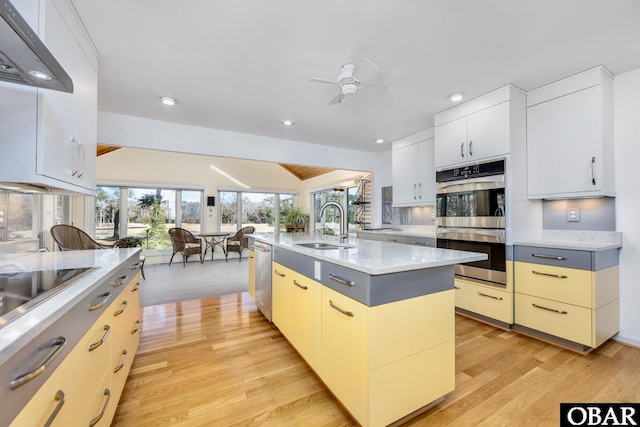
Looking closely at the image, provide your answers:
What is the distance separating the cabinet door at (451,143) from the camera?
288cm

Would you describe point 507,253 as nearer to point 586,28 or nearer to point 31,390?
point 586,28

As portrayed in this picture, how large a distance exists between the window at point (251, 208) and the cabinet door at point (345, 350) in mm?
6508

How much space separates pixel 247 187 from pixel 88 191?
19.4 ft

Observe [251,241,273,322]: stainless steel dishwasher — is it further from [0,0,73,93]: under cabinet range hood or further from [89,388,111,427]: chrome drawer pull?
[0,0,73,93]: under cabinet range hood

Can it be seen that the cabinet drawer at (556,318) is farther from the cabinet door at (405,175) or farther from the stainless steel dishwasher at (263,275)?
the stainless steel dishwasher at (263,275)

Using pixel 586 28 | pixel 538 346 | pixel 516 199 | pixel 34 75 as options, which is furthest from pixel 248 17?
pixel 538 346

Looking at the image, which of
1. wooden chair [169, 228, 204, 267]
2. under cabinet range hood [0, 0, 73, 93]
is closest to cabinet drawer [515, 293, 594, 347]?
under cabinet range hood [0, 0, 73, 93]

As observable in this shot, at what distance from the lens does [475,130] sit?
9.06ft

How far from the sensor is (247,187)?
25.2ft

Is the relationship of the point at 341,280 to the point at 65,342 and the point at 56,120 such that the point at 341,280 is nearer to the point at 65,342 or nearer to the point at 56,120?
the point at 65,342

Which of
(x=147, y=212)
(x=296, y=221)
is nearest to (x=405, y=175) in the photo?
(x=296, y=221)

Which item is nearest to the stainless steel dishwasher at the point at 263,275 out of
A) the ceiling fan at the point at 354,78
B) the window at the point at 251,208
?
the ceiling fan at the point at 354,78

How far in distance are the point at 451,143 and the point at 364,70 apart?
1.53 metres

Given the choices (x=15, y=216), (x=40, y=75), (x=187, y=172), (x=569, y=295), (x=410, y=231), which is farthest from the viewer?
(x=187, y=172)
